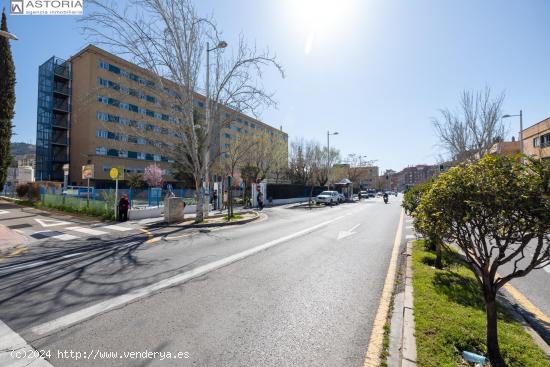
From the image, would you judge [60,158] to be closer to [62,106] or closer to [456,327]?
[62,106]

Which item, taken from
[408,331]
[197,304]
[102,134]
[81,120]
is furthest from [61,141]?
[408,331]

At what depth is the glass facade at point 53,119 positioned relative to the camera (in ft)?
139

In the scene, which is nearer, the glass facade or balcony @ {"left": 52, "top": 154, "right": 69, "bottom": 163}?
the glass facade

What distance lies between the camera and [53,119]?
42.8 meters

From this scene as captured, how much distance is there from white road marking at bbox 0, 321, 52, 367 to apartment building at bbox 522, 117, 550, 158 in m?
39.4

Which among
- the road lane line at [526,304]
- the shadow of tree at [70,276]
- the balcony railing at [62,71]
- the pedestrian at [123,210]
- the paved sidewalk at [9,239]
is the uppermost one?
the balcony railing at [62,71]

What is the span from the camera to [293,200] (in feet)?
117

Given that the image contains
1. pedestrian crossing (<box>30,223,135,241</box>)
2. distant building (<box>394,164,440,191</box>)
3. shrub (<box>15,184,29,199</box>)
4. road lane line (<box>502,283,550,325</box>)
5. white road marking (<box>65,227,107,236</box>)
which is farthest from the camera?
distant building (<box>394,164,440,191</box>)

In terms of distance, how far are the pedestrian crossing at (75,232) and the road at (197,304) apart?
2.60 meters

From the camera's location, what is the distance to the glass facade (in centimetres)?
4231

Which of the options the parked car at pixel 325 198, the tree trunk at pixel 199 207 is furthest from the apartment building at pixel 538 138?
the tree trunk at pixel 199 207

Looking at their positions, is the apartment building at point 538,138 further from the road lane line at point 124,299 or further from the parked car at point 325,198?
the road lane line at point 124,299

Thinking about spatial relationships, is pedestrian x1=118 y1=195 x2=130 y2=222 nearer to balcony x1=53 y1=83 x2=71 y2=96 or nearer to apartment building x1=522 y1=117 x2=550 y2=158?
apartment building x1=522 y1=117 x2=550 y2=158

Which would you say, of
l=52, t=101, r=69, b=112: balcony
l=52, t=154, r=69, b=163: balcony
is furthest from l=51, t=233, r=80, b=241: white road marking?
l=52, t=101, r=69, b=112: balcony
